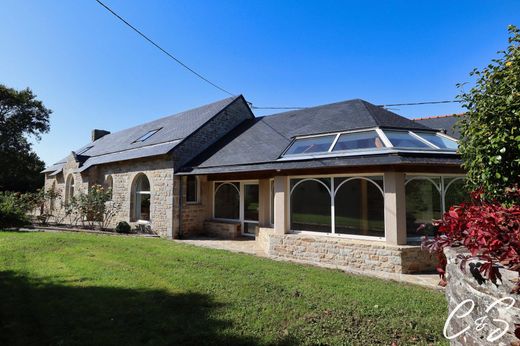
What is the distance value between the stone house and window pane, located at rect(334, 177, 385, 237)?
30 millimetres

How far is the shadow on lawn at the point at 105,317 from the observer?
3801 mm

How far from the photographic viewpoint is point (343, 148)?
947 centimetres

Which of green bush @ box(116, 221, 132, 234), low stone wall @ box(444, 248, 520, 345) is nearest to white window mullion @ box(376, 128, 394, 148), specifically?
low stone wall @ box(444, 248, 520, 345)

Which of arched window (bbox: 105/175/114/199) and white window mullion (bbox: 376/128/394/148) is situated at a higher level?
white window mullion (bbox: 376/128/394/148)

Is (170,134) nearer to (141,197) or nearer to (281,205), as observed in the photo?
(141,197)

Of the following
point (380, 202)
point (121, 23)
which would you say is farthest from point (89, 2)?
point (380, 202)

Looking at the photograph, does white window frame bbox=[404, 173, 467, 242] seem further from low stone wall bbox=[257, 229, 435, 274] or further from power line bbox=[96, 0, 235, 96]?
power line bbox=[96, 0, 235, 96]

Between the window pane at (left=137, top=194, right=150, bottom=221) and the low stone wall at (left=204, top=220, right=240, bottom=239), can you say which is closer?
the low stone wall at (left=204, top=220, right=240, bottom=239)

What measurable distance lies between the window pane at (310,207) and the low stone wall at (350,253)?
0.48m

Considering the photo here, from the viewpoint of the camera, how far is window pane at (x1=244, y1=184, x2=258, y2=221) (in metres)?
13.0

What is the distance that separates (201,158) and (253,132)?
305 cm

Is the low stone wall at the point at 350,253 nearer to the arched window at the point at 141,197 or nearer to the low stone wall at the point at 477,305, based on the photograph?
the low stone wall at the point at 477,305

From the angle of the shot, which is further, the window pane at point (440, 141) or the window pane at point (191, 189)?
the window pane at point (191, 189)

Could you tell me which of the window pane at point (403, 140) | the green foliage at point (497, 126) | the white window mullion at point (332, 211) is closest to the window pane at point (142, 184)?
the white window mullion at point (332, 211)
